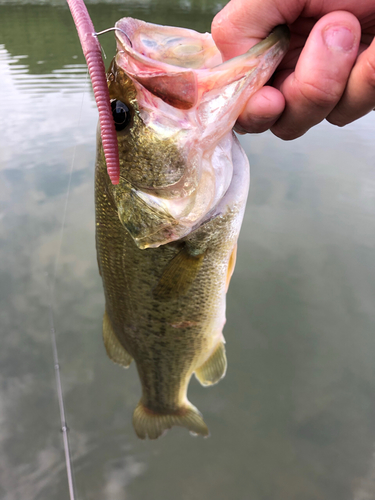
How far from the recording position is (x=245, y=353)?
283cm

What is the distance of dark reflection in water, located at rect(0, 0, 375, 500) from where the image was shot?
2.28 metres

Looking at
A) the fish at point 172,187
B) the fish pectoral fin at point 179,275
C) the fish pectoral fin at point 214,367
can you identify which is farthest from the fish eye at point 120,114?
the fish pectoral fin at point 214,367

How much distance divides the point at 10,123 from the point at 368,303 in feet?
19.0

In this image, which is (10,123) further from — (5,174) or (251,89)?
(251,89)

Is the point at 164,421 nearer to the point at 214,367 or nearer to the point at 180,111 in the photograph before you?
the point at 214,367

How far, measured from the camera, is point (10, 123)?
18.3 feet

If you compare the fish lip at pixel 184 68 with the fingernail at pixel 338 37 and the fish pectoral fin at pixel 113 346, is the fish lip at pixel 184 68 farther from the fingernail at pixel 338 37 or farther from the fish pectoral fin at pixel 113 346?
the fish pectoral fin at pixel 113 346

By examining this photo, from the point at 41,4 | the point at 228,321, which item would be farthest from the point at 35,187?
the point at 41,4

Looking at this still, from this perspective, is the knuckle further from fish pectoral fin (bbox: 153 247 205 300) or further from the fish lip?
fish pectoral fin (bbox: 153 247 205 300)

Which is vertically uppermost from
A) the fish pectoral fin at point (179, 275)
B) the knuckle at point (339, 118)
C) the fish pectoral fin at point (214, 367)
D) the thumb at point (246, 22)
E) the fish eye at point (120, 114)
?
the thumb at point (246, 22)

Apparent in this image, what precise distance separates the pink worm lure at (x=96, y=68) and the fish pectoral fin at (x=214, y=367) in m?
1.31

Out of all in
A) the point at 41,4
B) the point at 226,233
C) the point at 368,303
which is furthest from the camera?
the point at 41,4

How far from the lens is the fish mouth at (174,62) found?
0.87m

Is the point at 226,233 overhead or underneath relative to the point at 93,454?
overhead
